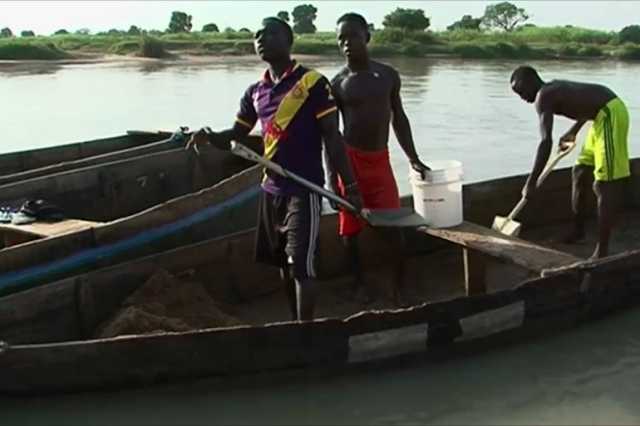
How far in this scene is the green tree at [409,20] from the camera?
141 feet

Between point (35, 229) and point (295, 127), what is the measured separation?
1.75 meters

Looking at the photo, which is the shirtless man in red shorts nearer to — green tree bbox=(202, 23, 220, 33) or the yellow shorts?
the yellow shorts

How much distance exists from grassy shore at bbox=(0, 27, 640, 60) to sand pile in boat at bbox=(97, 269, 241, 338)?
28.4 meters

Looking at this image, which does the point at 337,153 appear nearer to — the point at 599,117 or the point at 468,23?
the point at 599,117

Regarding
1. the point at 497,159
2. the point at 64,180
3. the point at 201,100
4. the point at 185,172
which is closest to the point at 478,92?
the point at 201,100

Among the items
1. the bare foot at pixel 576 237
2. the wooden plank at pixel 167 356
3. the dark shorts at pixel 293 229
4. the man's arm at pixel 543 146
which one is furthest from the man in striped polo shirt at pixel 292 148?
the bare foot at pixel 576 237

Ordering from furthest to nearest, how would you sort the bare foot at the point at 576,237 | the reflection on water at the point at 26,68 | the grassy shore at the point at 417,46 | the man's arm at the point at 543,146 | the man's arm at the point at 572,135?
the grassy shore at the point at 417,46 < the reflection on water at the point at 26,68 < the bare foot at the point at 576,237 < the man's arm at the point at 572,135 < the man's arm at the point at 543,146

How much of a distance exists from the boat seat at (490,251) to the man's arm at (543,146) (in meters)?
0.34

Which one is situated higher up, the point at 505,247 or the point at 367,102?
the point at 367,102

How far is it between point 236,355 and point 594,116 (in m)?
2.73

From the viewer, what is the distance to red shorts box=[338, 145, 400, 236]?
198 inches

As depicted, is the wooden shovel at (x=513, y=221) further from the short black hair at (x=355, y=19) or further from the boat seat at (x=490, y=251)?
the short black hair at (x=355, y=19)

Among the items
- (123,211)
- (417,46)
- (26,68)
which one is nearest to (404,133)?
(123,211)

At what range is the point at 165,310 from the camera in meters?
4.57
